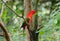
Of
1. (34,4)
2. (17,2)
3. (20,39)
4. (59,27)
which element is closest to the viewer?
(59,27)

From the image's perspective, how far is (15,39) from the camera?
4.84 feet

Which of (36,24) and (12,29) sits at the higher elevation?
(36,24)

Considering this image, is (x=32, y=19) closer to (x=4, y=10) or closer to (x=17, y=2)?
(x=4, y=10)

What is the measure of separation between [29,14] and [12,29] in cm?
38

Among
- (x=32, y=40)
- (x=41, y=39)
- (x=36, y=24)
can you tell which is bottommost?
(x=41, y=39)

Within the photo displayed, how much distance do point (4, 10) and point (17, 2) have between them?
662 mm

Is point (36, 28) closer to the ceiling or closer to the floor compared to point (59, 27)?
closer to the floor

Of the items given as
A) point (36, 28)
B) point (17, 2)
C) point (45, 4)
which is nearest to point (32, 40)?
point (36, 28)

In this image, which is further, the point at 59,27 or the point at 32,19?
the point at 32,19

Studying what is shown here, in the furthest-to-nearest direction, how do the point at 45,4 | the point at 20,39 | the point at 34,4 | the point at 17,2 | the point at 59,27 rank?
the point at 45,4, the point at 17,2, the point at 20,39, the point at 34,4, the point at 59,27

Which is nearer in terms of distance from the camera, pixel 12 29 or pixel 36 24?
pixel 36 24

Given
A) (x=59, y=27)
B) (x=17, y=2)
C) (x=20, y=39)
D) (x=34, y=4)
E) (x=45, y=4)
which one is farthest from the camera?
(x=45, y=4)

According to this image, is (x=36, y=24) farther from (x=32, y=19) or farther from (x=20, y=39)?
(x=20, y=39)

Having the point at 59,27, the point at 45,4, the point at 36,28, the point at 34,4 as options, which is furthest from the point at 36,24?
the point at 45,4
